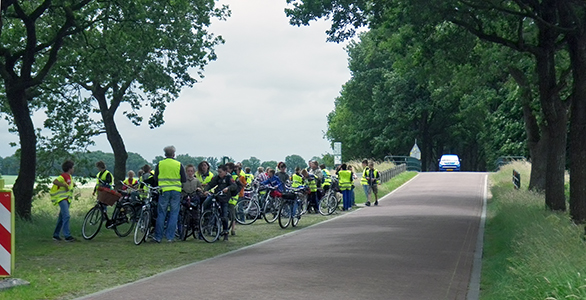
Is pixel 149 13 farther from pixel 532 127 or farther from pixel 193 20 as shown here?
pixel 532 127

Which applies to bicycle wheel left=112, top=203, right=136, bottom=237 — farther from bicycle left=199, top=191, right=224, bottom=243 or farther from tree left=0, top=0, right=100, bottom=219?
tree left=0, top=0, right=100, bottom=219

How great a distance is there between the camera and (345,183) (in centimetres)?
3322

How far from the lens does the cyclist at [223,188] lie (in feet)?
66.1

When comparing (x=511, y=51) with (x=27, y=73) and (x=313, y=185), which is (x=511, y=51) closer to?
(x=313, y=185)

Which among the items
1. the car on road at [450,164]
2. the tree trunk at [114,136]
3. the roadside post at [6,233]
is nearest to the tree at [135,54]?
the tree trunk at [114,136]

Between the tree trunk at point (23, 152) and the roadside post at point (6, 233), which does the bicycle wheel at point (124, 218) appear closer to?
the tree trunk at point (23, 152)

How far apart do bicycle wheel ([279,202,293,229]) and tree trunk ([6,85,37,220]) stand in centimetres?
695

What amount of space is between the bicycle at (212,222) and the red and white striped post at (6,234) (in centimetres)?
818

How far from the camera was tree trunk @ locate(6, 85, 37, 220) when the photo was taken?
2483 centimetres

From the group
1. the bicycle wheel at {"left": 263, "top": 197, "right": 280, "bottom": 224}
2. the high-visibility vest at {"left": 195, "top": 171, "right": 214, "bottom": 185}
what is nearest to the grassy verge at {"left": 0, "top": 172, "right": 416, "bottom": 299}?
the high-visibility vest at {"left": 195, "top": 171, "right": 214, "bottom": 185}

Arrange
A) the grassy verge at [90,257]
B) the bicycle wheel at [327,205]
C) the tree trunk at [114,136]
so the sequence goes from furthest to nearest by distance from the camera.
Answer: the tree trunk at [114,136]
the bicycle wheel at [327,205]
the grassy verge at [90,257]

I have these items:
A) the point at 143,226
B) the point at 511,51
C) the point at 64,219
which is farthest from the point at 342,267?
the point at 511,51

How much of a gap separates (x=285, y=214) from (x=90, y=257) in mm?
8637

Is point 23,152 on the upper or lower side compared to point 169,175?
upper
